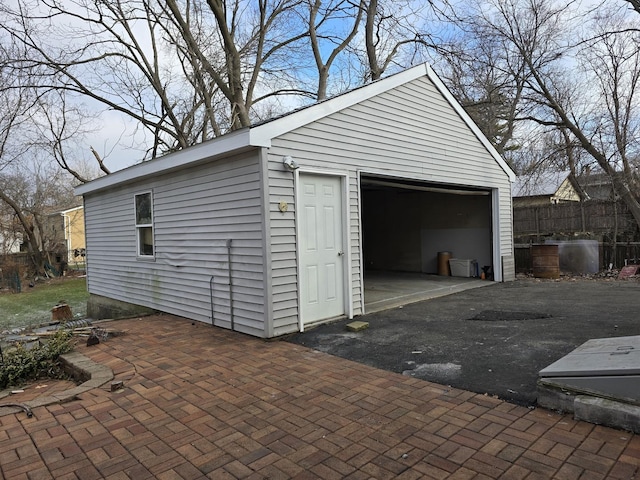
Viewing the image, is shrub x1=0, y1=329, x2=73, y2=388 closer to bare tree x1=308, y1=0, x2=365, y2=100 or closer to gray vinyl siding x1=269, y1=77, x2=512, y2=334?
gray vinyl siding x1=269, y1=77, x2=512, y2=334

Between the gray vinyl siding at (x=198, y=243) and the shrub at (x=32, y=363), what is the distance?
1927 millimetres

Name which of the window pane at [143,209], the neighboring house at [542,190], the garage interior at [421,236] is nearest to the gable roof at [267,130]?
the window pane at [143,209]

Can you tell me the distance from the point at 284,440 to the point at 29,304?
1365 centimetres

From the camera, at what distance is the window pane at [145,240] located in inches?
301

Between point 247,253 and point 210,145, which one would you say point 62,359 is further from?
point 210,145

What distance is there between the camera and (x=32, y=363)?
14.6 feet

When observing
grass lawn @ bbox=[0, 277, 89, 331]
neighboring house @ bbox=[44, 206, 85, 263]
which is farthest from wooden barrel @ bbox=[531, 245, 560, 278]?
neighboring house @ bbox=[44, 206, 85, 263]

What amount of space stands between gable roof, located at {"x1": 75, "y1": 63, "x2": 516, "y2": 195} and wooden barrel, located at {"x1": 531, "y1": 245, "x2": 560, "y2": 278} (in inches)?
158

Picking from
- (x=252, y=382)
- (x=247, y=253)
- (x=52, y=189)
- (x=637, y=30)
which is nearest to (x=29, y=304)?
(x=247, y=253)

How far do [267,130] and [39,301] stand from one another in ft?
40.4

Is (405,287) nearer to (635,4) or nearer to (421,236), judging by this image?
(421,236)

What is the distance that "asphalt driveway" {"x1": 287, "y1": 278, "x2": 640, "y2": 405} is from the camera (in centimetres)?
379

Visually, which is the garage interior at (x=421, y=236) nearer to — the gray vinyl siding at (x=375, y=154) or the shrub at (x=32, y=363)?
the gray vinyl siding at (x=375, y=154)

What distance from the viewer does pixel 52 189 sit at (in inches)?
1017
